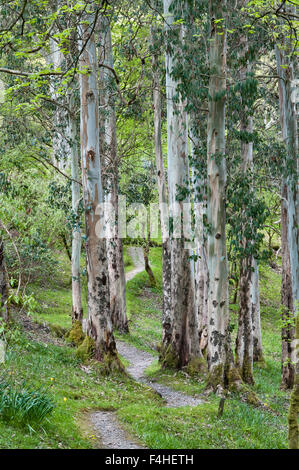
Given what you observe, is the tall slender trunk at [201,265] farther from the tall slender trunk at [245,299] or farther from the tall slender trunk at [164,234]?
the tall slender trunk at [245,299]

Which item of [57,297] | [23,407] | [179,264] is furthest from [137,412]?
[57,297]

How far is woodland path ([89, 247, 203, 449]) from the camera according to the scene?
23.1 ft

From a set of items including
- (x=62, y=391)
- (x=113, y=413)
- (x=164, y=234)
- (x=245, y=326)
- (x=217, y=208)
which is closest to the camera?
(x=113, y=413)

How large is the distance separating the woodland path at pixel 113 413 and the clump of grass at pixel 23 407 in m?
1.00

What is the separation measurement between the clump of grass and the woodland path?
999 millimetres

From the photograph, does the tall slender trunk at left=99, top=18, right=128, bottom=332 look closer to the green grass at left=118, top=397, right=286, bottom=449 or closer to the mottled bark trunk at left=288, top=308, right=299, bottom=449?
the green grass at left=118, top=397, right=286, bottom=449

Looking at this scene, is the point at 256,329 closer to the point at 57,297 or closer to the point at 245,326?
the point at 245,326

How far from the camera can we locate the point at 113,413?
340 inches

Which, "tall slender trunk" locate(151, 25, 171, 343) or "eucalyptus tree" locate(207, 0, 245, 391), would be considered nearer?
"eucalyptus tree" locate(207, 0, 245, 391)

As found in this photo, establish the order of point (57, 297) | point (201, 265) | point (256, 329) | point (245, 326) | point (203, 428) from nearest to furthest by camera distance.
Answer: point (203, 428), point (245, 326), point (201, 265), point (256, 329), point (57, 297)

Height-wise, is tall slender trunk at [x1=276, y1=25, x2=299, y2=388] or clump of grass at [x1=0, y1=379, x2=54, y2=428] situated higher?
tall slender trunk at [x1=276, y1=25, x2=299, y2=388]

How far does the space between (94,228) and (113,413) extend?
438cm

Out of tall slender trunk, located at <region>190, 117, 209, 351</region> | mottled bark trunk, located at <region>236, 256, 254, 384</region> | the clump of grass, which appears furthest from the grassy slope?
tall slender trunk, located at <region>190, 117, 209, 351</region>
